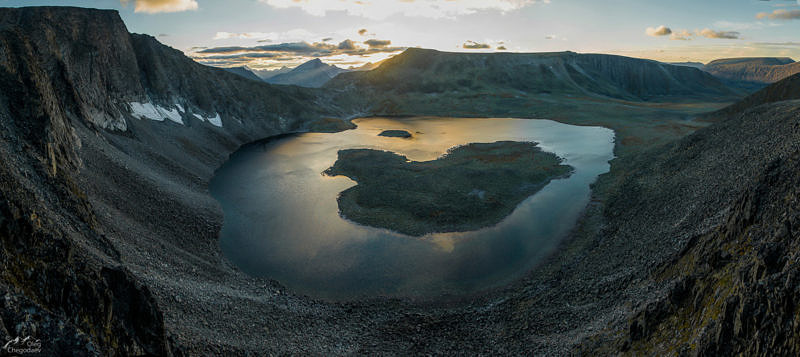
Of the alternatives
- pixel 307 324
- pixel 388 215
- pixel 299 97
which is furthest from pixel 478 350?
pixel 299 97

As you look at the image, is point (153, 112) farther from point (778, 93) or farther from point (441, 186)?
point (778, 93)

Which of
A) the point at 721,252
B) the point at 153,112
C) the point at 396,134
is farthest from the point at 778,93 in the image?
the point at 153,112

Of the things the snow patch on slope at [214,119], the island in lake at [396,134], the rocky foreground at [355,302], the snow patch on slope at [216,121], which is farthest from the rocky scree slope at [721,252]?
the snow patch on slope at [216,121]

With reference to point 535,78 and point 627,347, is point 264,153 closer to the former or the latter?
point 627,347

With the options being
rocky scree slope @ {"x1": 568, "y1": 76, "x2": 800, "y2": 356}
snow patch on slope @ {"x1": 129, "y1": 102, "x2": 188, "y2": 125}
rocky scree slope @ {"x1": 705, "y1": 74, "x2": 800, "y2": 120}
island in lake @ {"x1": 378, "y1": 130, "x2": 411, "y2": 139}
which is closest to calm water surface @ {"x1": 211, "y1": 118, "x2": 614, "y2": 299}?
rocky scree slope @ {"x1": 568, "y1": 76, "x2": 800, "y2": 356}

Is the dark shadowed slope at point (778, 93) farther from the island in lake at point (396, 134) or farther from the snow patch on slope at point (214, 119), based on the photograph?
the snow patch on slope at point (214, 119)

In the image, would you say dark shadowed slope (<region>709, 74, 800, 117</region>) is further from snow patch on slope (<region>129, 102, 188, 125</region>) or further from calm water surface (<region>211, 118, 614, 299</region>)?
snow patch on slope (<region>129, 102, 188, 125</region>)
